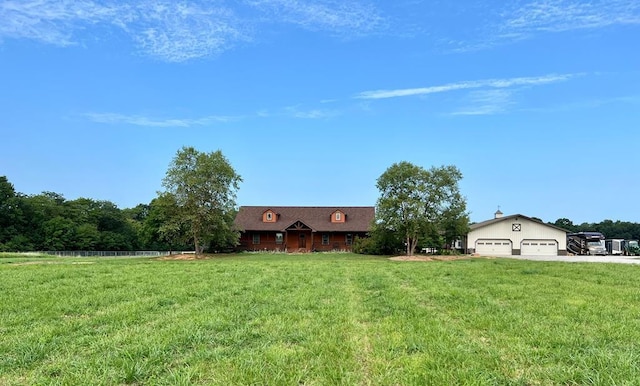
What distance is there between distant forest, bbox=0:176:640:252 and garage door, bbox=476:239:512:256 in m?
35.0

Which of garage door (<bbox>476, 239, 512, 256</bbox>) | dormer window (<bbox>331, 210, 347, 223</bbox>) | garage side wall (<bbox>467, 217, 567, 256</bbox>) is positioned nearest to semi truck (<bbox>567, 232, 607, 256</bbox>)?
garage side wall (<bbox>467, 217, 567, 256</bbox>)

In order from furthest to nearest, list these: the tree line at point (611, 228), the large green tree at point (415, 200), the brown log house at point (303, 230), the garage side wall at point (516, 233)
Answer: the tree line at point (611, 228)
the brown log house at point (303, 230)
the garage side wall at point (516, 233)
the large green tree at point (415, 200)

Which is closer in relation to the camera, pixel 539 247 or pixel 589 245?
pixel 539 247

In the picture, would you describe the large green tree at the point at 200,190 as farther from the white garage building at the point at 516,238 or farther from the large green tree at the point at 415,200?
the white garage building at the point at 516,238

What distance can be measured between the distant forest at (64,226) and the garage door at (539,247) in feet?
130

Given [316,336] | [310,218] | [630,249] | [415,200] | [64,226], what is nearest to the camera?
[316,336]

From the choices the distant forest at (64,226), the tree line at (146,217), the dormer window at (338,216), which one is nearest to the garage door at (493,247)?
the dormer window at (338,216)

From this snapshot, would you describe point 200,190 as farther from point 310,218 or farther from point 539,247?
point 539,247

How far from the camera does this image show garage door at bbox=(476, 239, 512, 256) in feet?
150

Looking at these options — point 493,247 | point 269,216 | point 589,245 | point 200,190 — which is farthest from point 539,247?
point 200,190

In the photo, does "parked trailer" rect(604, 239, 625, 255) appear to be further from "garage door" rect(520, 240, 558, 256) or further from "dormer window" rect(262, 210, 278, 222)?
"dormer window" rect(262, 210, 278, 222)

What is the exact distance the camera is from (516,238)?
4594 centimetres

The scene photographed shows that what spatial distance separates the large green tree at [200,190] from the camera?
119ft

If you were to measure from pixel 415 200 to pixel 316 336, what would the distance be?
30.5 m
